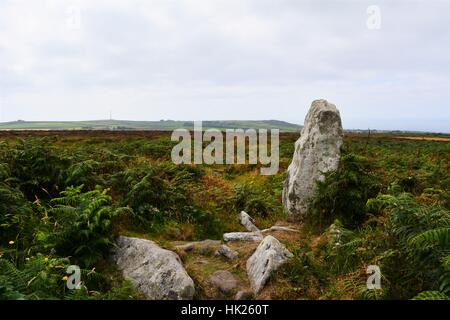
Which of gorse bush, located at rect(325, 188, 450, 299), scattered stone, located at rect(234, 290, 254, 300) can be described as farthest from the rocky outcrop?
gorse bush, located at rect(325, 188, 450, 299)

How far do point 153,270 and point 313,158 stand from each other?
5424 millimetres

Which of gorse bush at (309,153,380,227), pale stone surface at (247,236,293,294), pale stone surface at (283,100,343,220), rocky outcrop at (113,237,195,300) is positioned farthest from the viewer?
pale stone surface at (283,100,343,220)

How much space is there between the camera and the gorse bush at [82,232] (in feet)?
22.6

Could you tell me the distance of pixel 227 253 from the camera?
7.86m

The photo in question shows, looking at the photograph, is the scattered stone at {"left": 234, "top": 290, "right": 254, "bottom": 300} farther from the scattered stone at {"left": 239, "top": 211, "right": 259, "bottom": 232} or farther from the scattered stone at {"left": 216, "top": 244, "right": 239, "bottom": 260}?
the scattered stone at {"left": 239, "top": 211, "right": 259, "bottom": 232}

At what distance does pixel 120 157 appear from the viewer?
1267 cm

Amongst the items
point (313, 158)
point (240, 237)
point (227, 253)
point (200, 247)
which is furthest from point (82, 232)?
point (313, 158)

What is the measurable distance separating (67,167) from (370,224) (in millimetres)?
7123

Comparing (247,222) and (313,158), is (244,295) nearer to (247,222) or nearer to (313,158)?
(247,222)

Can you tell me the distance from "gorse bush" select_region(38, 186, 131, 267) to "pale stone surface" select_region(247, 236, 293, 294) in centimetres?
242

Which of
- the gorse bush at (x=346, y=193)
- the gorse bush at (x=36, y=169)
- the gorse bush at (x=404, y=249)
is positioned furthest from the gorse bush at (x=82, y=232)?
the gorse bush at (x=346, y=193)

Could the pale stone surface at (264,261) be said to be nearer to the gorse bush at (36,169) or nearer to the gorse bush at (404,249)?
the gorse bush at (404,249)

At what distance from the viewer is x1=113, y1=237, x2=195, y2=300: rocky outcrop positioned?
6.31 meters
